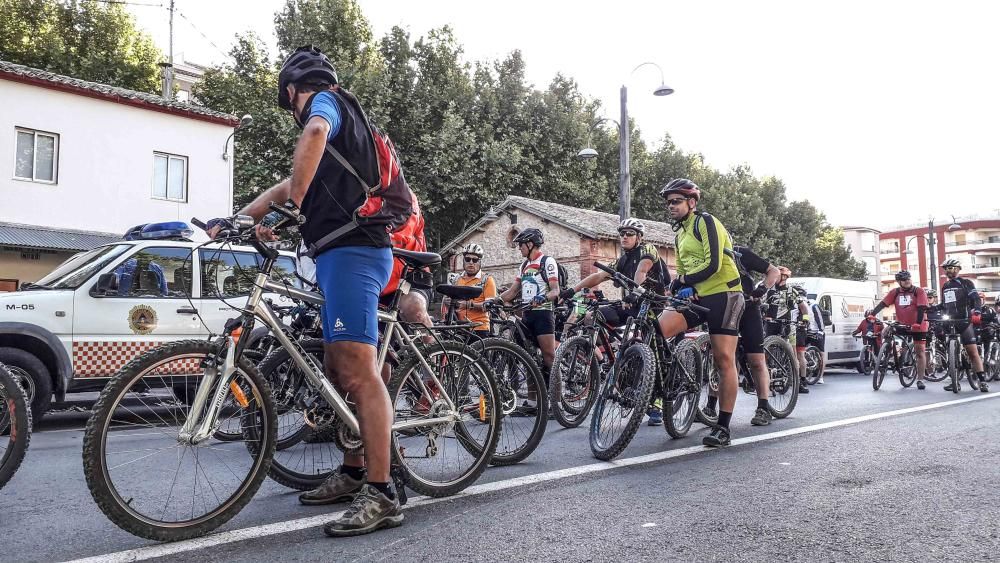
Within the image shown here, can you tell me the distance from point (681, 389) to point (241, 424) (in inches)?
144

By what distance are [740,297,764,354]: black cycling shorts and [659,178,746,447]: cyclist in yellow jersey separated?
0.88m

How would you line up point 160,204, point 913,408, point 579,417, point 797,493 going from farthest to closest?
point 160,204 → point 913,408 → point 579,417 → point 797,493

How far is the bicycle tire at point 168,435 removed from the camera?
2.79m

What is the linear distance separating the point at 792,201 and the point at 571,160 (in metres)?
20.0

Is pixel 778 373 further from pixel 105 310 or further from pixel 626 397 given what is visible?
pixel 105 310

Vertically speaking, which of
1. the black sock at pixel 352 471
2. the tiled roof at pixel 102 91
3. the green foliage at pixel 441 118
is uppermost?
the green foliage at pixel 441 118

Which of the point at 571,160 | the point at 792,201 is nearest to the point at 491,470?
the point at 571,160

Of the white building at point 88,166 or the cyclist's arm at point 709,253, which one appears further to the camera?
the white building at point 88,166

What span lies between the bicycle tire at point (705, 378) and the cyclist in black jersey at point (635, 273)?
1.38 feet

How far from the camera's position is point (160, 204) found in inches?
779

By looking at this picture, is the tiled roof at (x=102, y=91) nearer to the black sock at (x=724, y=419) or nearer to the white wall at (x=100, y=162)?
the white wall at (x=100, y=162)

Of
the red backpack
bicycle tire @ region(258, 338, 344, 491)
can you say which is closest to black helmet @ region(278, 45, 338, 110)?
the red backpack

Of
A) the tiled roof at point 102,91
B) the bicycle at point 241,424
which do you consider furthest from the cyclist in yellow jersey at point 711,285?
the tiled roof at point 102,91

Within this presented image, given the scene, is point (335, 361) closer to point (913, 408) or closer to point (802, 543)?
point (802, 543)
